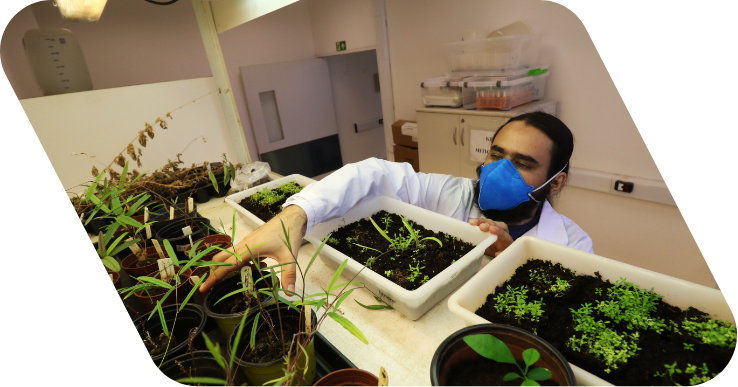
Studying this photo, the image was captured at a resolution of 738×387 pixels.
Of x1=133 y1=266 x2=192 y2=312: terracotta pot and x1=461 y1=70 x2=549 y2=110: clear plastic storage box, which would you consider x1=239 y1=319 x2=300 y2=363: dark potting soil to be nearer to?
x1=133 y1=266 x2=192 y2=312: terracotta pot

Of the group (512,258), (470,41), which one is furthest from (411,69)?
(512,258)

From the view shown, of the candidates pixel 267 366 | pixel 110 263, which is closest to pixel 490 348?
pixel 267 366

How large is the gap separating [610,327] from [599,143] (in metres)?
1.97

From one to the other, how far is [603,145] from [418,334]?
7.09ft

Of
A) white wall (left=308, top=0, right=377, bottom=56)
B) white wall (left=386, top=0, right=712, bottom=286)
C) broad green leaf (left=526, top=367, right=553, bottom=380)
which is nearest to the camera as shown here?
broad green leaf (left=526, top=367, right=553, bottom=380)

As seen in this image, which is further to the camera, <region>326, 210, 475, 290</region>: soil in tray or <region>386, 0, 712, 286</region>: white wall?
<region>386, 0, 712, 286</region>: white wall

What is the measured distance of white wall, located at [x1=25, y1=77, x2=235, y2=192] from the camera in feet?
4.96

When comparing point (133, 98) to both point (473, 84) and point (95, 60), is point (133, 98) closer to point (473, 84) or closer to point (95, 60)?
point (95, 60)

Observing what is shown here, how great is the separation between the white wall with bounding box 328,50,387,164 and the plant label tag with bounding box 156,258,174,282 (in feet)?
12.2

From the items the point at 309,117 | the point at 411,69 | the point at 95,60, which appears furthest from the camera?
the point at 309,117

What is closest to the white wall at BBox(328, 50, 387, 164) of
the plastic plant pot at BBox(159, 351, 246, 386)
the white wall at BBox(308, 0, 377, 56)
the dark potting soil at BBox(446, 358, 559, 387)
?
the white wall at BBox(308, 0, 377, 56)

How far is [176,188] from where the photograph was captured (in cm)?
173

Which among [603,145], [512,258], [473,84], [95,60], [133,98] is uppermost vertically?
[95,60]

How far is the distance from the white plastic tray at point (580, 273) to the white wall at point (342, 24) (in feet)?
10.6
